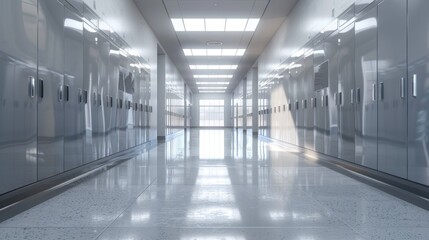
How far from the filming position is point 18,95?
4629 millimetres

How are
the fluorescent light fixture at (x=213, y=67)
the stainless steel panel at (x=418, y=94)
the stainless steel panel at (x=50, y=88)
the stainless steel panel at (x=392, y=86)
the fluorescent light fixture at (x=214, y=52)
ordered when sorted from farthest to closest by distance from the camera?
the fluorescent light fixture at (x=213, y=67) → the fluorescent light fixture at (x=214, y=52) → the stainless steel panel at (x=50, y=88) → the stainless steel panel at (x=392, y=86) → the stainless steel panel at (x=418, y=94)

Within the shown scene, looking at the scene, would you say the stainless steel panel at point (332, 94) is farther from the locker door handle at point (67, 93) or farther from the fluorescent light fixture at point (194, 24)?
the fluorescent light fixture at point (194, 24)

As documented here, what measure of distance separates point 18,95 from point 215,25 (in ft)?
39.2

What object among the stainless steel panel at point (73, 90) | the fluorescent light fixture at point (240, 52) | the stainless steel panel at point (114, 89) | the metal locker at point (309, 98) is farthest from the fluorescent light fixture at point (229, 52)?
the stainless steel panel at point (73, 90)

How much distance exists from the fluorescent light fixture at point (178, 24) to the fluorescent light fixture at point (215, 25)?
3.50ft

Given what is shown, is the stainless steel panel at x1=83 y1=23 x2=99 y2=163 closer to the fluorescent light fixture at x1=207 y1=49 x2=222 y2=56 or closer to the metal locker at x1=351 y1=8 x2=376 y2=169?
the metal locker at x1=351 y1=8 x2=376 y2=169

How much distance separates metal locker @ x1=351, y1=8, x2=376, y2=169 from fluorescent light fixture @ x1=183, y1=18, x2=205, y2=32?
8799 millimetres

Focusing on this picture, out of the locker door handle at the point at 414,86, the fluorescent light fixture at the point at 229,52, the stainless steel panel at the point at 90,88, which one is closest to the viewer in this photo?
the locker door handle at the point at 414,86

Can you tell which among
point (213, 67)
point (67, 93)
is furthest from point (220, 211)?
point (213, 67)

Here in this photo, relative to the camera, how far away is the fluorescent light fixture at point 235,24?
15.0 meters

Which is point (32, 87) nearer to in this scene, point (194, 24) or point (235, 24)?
point (194, 24)

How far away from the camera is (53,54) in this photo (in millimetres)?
5844

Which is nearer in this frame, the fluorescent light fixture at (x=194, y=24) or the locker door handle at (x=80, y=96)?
the locker door handle at (x=80, y=96)

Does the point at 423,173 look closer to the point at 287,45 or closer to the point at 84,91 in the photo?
the point at 84,91
